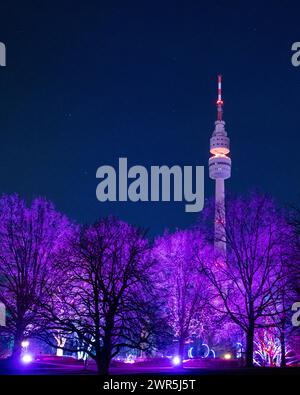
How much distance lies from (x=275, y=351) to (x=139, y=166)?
2835 cm

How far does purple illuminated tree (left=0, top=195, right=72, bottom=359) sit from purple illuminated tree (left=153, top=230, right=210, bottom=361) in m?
11.8

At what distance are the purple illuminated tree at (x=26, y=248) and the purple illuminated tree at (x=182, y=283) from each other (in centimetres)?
1176

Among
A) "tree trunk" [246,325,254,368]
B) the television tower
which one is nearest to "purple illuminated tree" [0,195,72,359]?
"tree trunk" [246,325,254,368]

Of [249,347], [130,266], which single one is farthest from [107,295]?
[249,347]

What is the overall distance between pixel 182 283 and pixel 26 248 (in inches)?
663

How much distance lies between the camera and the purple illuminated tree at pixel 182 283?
48875mm

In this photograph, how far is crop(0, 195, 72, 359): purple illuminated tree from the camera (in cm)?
3891

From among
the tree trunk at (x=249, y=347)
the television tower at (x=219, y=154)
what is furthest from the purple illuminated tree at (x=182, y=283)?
the television tower at (x=219, y=154)

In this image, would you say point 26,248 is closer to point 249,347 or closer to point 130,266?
point 130,266

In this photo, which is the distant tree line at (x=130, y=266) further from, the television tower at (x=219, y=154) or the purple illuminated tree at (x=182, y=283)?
the television tower at (x=219, y=154)

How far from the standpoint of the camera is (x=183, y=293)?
164 ft
